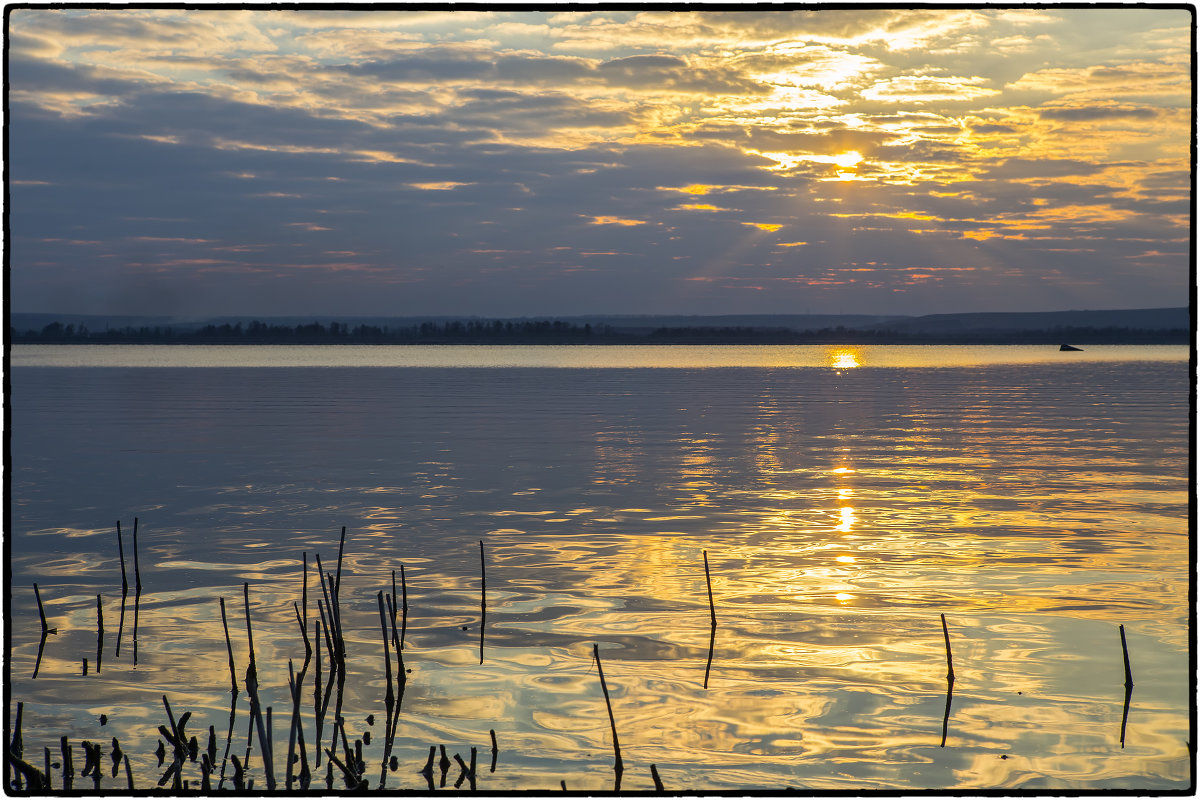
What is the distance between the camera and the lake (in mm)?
8875

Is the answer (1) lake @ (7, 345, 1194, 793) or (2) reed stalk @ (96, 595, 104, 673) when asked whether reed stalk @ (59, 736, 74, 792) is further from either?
(2) reed stalk @ (96, 595, 104, 673)

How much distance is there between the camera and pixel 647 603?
1307cm

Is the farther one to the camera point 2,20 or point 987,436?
point 987,436

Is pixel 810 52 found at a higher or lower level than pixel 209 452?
higher

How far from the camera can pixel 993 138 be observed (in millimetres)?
20531

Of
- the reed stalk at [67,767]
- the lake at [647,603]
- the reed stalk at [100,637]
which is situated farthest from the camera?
the reed stalk at [100,637]

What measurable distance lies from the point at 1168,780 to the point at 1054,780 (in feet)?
3.12

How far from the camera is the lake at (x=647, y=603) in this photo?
8875 mm

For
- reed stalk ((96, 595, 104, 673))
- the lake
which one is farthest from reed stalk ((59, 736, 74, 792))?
reed stalk ((96, 595, 104, 673))

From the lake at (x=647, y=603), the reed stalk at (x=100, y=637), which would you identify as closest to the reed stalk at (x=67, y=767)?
the lake at (x=647, y=603)

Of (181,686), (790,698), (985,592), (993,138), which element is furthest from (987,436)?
(181,686)

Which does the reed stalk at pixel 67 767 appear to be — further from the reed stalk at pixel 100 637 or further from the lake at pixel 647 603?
the reed stalk at pixel 100 637

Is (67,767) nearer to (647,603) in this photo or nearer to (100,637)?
(100,637)

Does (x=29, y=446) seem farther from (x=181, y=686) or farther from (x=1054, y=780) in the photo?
(x=1054, y=780)
